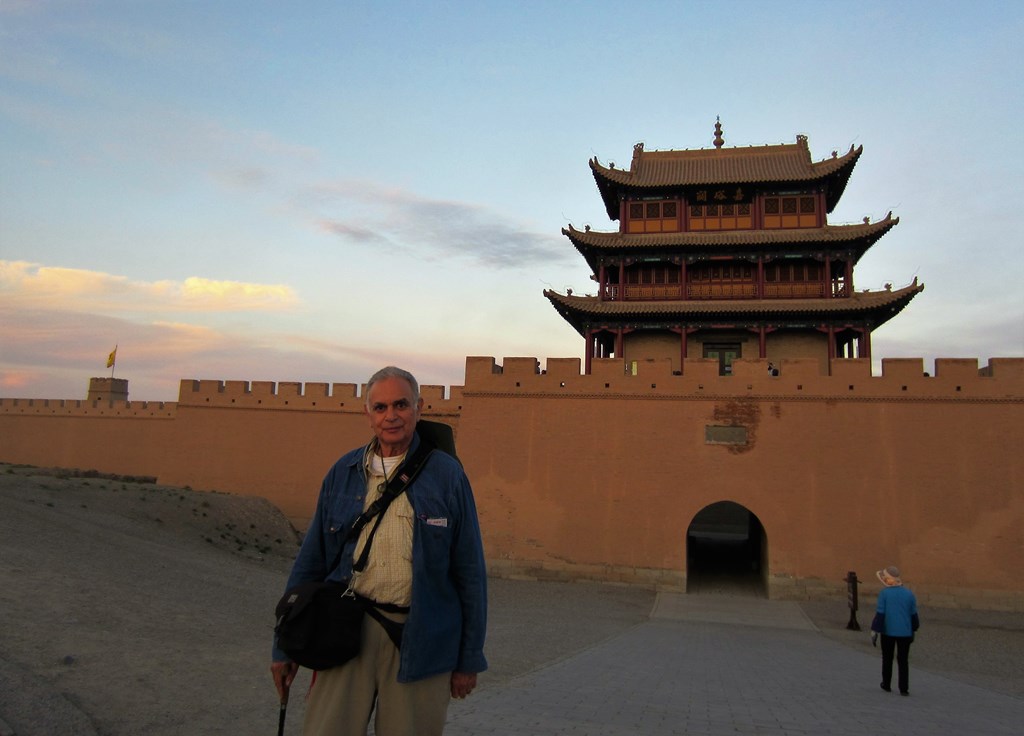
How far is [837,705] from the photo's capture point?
6066 millimetres

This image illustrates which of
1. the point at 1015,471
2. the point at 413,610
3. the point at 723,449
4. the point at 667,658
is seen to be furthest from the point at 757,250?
the point at 413,610

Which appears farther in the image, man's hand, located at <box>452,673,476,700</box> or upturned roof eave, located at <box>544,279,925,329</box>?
upturned roof eave, located at <box>544,279,925,329</box>

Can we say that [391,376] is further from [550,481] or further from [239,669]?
[550,481]

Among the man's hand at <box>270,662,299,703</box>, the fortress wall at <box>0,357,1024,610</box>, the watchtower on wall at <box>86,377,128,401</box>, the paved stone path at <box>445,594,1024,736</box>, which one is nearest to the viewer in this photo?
the man's hand at <box>270,662,299,703</box>

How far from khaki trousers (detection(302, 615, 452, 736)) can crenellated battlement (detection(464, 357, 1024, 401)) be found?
13550mm

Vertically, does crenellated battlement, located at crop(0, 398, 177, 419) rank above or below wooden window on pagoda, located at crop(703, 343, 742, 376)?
below

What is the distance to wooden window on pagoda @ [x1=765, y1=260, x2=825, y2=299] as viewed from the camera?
19406 millimetres

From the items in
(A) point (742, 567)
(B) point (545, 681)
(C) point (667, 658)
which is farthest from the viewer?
(A) point (742, 567)

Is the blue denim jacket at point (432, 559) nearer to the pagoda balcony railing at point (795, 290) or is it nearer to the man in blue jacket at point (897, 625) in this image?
the man in blue jacket at point (897, 625)

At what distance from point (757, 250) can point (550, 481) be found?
358 inches

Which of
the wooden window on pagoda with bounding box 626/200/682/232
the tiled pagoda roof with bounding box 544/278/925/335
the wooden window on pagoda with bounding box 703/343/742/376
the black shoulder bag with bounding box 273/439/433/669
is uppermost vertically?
the wooden window on pagoda with bounding box 626/200/682/232

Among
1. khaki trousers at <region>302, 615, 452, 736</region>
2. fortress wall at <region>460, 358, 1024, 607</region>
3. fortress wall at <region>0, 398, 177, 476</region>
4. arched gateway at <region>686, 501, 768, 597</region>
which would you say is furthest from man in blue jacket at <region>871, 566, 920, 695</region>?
fortress wall at <region>0, 398, 177, 476</region>

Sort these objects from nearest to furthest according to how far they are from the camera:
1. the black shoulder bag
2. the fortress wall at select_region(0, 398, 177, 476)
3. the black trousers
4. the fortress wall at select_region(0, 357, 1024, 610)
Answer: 1. the black shoulder bag
2. the black trousers
3. the fortress wall at select_region(0, 357, 1024, 610)
4. the fortress wall at select_region(0, 398, 177, 476)

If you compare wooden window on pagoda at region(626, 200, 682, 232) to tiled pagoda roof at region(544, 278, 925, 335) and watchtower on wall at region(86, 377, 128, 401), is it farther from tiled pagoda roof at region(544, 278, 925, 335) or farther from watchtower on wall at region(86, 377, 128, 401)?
watchtower on wall at region(86, 377, 128, 401)
